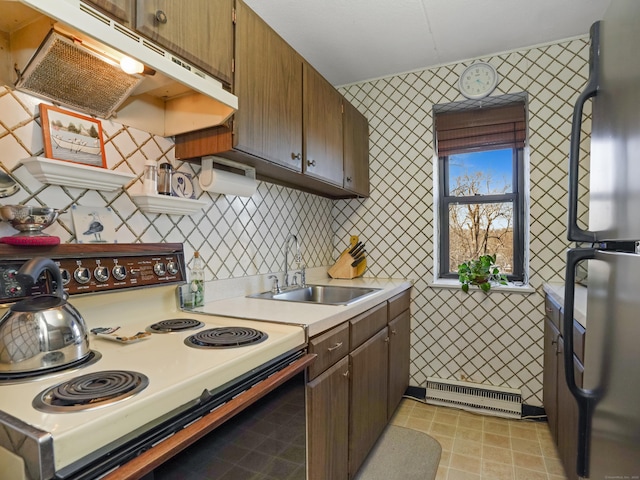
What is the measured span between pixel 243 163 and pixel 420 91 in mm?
1746

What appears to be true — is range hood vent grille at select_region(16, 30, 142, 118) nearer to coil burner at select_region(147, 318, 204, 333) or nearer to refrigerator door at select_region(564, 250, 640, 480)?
coil burner at select_region(147, 318, 204, 333)

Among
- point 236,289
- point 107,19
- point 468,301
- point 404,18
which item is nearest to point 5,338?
point 107,19

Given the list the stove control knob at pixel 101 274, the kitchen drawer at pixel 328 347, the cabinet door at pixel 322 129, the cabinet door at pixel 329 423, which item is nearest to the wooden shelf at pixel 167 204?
the stove control knob at pixel 101 274

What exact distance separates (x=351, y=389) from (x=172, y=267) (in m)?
0.98

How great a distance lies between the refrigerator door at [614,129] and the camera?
0.60 m

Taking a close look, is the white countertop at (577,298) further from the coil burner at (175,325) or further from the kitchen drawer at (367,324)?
the coil burner at (175,325)

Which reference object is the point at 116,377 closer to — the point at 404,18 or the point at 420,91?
the point at 404,18

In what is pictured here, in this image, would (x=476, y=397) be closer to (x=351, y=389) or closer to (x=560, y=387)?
(x=560, y=387)

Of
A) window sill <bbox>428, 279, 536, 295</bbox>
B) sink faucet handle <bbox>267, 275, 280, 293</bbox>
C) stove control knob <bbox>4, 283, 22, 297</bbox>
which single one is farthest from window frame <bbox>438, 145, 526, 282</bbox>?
stove control knob <bbox>4, 283, 22, 297</bbox>

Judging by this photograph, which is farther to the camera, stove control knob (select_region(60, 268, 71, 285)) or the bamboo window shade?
the bamboo window shade

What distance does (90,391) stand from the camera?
0.66m

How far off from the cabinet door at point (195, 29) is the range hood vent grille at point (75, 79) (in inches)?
6.5

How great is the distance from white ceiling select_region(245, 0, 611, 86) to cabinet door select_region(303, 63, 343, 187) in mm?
360

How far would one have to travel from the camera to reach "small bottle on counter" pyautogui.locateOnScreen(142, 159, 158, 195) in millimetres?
1341
